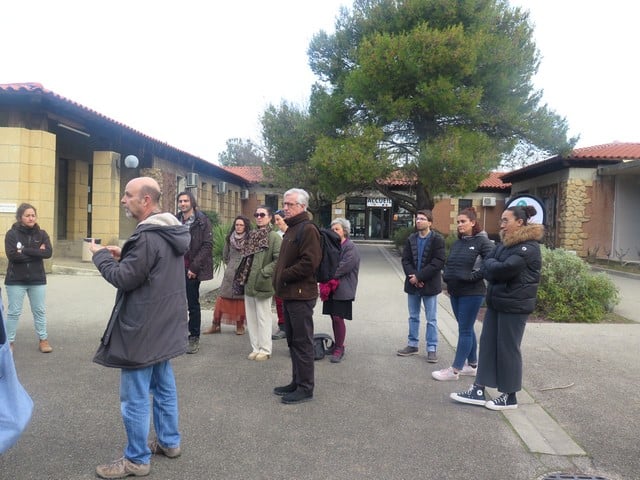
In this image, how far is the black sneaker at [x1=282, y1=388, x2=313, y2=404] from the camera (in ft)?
14.4

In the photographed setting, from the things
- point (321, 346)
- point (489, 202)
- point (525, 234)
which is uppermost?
point (489, 202)

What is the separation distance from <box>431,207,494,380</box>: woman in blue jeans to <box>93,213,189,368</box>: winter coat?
294 centimetres

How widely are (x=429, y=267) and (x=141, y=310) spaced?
3.53 m

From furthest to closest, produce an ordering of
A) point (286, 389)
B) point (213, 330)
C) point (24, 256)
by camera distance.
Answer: point (213, 330), point (24, 256), point (286, 389)

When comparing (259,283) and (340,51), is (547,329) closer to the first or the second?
(259,283)

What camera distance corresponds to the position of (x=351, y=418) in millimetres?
4094

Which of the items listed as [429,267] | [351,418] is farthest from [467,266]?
[351,418]

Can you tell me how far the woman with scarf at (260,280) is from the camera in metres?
5.84

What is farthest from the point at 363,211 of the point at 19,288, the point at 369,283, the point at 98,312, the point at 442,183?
the point at 19,288

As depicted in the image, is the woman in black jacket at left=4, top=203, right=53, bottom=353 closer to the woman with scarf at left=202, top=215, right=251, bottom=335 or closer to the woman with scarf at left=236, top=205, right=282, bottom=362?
the woman with scarf at left=202, top=215, right=251, bottom=335

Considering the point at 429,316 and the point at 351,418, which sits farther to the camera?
the point at 429,316

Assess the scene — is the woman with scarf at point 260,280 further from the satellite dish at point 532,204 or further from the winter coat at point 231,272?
the satellite dish at point 532,204

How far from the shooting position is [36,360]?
18.0 feet

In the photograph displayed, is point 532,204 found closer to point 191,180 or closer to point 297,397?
point 297,397
